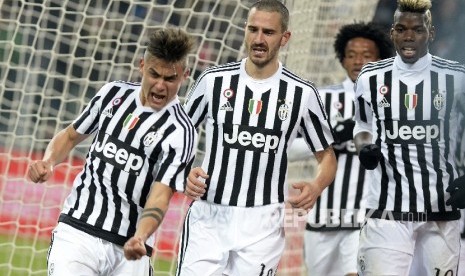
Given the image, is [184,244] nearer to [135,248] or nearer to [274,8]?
[135,248]

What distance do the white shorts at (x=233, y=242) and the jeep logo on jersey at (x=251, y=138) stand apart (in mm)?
315

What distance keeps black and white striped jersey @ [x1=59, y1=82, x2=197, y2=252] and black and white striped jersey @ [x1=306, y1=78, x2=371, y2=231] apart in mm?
2085

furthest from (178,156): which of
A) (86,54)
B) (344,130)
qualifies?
(86,54)

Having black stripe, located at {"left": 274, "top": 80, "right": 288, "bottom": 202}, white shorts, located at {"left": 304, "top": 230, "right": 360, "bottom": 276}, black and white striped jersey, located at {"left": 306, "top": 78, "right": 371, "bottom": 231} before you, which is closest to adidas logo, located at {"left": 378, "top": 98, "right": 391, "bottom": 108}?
black stripe, located at {"left": 274, "top": 80, "right": 288, "bottom": 202}

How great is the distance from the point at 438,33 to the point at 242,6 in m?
1.55

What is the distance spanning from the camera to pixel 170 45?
627cm

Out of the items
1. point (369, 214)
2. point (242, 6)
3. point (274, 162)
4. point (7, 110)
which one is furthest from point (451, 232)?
point (7, 110)

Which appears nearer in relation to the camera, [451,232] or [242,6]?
[451,232]

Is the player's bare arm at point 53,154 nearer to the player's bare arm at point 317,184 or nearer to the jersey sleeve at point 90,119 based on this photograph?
the jersey sleeve at point 90,119

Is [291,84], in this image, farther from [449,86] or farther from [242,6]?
[242,6]

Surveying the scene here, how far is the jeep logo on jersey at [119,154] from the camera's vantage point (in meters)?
6.38

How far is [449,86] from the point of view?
679 cm

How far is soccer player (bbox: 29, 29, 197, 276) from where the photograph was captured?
6262 mm

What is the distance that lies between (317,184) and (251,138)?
421 millimetres
